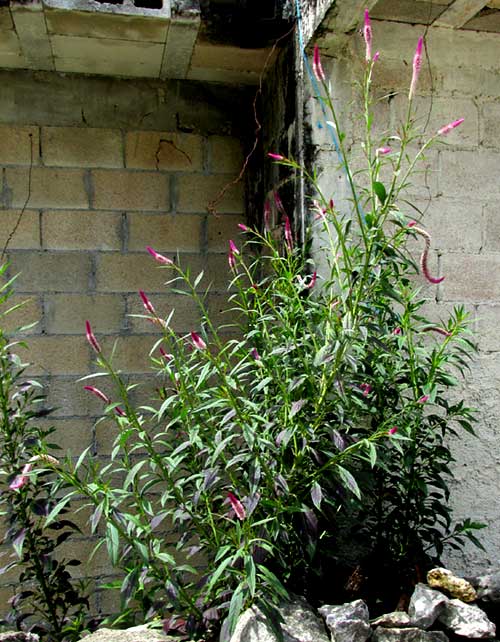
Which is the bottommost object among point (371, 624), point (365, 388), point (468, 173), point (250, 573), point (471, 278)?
point (371, 624)

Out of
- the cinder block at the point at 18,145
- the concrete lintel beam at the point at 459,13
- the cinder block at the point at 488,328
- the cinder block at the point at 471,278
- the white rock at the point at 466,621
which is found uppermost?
the concrete lintel beam at the point at 459,13

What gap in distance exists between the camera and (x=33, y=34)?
8.73ft

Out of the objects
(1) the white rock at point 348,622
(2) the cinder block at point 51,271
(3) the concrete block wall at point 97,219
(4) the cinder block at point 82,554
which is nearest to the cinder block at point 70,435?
(3) the concrete block wall at point 97,219

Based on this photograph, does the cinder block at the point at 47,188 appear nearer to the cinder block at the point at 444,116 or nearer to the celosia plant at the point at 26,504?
the celosia plant at the point at 26,504

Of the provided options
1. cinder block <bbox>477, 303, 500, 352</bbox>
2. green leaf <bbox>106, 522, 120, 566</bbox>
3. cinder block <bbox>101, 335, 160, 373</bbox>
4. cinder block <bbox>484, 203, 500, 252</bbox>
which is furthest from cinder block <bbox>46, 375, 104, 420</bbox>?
cinder block <bbox>484, 203, 500, 252</bbox>

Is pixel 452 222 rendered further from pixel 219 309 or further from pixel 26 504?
pixel 26 504

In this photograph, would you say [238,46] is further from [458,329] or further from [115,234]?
[458,329]

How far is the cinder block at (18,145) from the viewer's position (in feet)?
9.91

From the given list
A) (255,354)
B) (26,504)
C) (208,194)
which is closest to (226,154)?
(208,194)

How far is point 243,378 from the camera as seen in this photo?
2826 mm

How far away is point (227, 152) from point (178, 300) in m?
0.70

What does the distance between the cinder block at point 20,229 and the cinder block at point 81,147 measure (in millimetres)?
247

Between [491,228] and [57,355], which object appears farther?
[57,355]

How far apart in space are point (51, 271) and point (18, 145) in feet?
1.79
